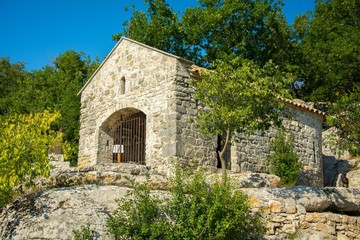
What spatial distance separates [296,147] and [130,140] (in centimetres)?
628

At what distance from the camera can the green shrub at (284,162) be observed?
1412 cm

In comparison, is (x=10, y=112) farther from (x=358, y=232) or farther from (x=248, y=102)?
(x=358, y=232)

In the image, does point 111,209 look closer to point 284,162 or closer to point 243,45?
point 284,162

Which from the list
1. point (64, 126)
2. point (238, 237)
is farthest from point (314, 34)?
point (238, 237)

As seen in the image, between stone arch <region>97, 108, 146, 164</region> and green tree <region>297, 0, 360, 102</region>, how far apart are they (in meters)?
11.5

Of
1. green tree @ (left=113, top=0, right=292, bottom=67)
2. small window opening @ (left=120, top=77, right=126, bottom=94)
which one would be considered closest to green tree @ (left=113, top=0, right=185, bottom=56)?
green tree @ (left=113, top=0, right=292, bottom=67)

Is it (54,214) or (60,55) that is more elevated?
(60,55)

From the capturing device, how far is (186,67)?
502 inches

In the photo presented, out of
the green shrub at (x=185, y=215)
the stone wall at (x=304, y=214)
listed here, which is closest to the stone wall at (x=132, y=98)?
the stone wall at (x=304, y=214)

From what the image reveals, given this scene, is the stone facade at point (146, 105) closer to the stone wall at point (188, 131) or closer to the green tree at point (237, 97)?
the stone wall at point (188, 131)

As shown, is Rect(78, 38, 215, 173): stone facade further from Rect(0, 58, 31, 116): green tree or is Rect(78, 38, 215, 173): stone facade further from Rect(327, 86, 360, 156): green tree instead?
Rect(0, 58, 31, 116): green tree

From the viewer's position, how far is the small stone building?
1223 centimetres

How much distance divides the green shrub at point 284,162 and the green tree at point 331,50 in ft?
25.4

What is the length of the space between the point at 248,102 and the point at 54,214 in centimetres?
490
